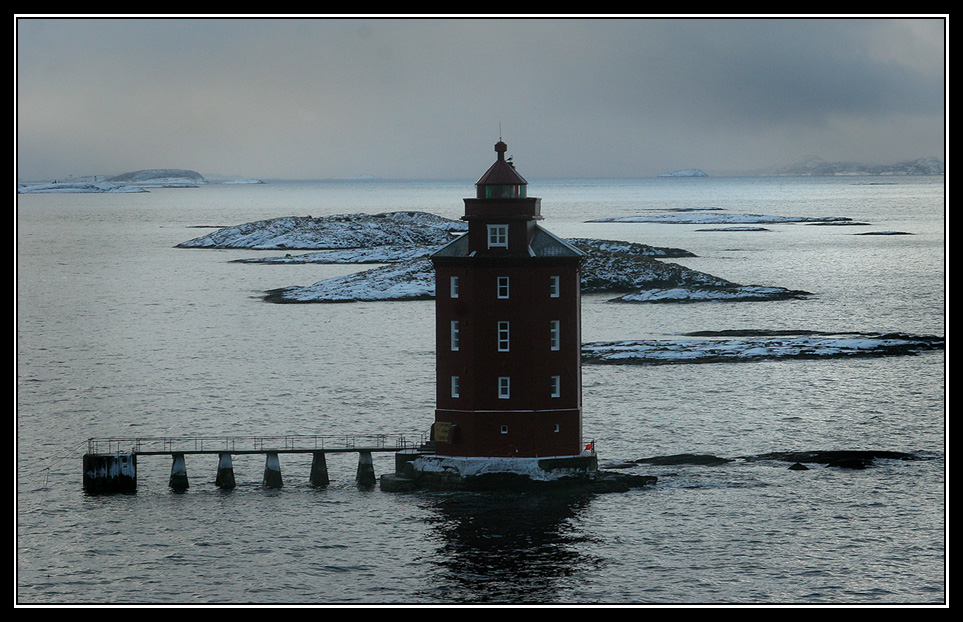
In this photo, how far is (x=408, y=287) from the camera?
17150cm

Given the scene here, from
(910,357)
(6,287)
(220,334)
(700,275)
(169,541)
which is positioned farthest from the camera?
(6,287)

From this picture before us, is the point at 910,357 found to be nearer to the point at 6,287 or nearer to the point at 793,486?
the point at 793,486

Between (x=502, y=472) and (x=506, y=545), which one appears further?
(x=502, y=472)

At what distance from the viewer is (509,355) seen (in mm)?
63000

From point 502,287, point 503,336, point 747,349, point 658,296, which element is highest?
point 502,287

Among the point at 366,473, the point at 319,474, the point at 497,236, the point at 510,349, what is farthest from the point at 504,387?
the point at 319,474

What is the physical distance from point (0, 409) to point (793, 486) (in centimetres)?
5767

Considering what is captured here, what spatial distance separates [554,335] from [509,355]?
7.77 feet

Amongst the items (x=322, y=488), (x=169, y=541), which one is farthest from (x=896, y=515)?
(x=169, y=541)

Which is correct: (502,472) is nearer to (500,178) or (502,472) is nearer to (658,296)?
(500,178)

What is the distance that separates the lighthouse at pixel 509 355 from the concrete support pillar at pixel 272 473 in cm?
974

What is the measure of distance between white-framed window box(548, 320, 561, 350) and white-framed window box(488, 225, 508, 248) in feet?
14.2

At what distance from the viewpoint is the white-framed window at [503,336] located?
63.1 meters

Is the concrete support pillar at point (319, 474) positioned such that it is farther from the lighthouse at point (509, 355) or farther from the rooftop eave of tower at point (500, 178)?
the rooftop eave of tower at point (500, 178)
